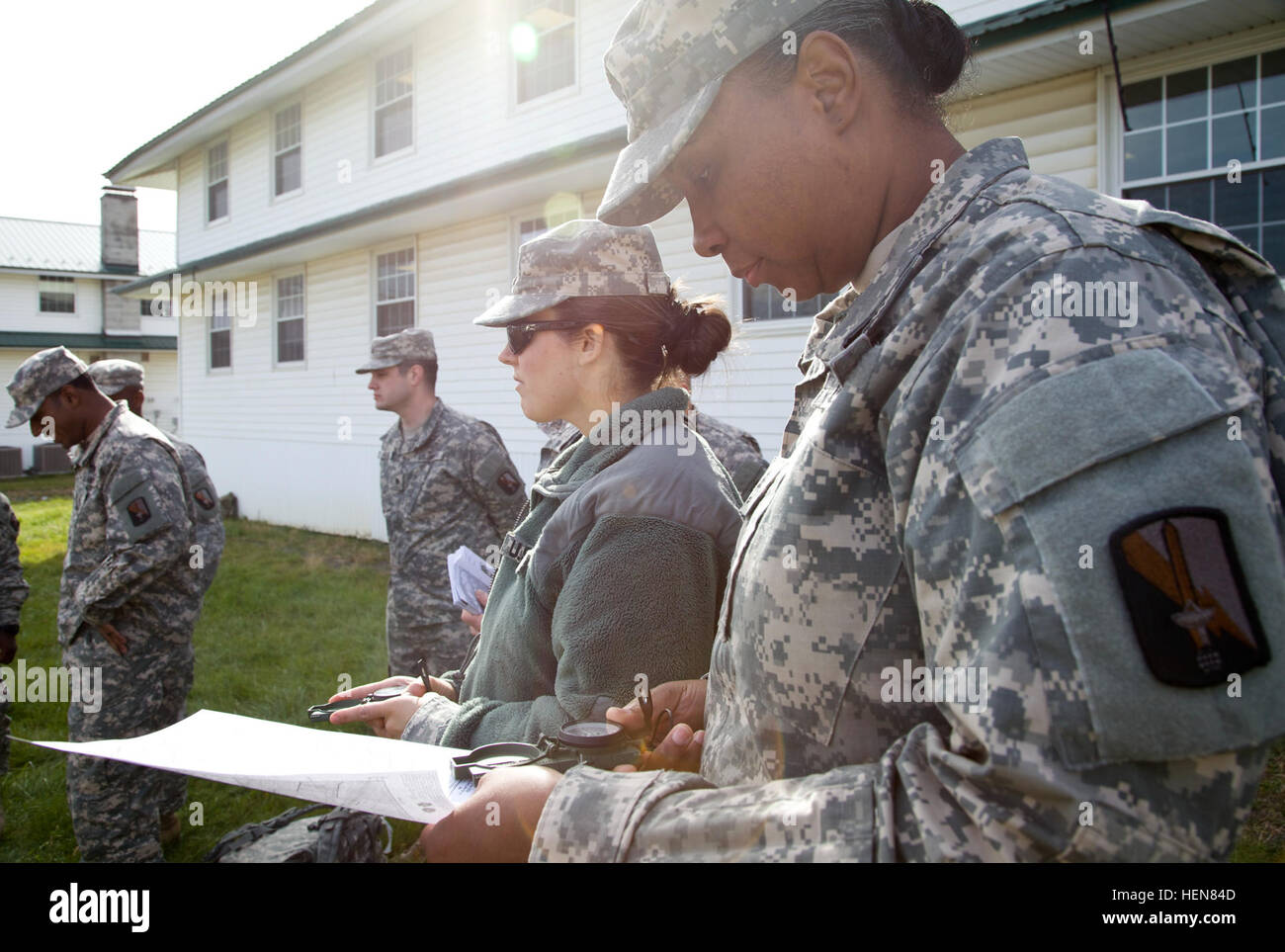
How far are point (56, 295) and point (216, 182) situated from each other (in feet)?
63.6

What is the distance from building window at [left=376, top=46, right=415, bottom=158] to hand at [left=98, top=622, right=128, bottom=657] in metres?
9.80

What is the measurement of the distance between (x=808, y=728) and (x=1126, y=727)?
42 centimetres

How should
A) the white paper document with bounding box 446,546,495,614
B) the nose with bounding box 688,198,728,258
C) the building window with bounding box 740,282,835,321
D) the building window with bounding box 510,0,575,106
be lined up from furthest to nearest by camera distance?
the building window with bounding box 510,0,575,106, the building window with bounding box 740,282,835,321, the white paper document with bounding box 446,546,495,614, the nose with bounding box 688,198,728,258

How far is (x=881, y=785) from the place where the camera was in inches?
34.6

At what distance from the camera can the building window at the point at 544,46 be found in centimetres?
1019

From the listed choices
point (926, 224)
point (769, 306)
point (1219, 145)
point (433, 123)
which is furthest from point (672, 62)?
point (433, 123)

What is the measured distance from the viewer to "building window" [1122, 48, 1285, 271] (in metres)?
5.50

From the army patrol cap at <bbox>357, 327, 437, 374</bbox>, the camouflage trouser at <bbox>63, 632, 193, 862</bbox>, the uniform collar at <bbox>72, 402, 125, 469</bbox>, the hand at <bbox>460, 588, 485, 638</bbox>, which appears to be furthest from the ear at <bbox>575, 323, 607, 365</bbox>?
the army patrol cap at <bbox>357, 327, 437, 374</bbox>

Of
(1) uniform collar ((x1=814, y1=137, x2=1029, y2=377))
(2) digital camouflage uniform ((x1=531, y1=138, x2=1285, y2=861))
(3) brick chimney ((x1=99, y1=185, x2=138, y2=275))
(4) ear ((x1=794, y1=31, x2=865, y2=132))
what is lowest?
(2) digital camouflage uniform ((x1=531, y1=138, x2=1285, y2=861))

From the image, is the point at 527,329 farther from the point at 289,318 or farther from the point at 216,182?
→ the point at 216,182

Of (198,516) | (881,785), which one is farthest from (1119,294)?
(198,516)

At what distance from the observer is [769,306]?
8133 mm

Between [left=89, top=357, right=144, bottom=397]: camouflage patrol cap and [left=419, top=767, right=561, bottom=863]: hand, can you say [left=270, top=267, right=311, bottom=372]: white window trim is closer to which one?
[left=89, top=357, right=144, bottom=397]: camouflage patrol cap

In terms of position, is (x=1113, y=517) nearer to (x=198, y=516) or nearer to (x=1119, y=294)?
(x=1119, y=294)
